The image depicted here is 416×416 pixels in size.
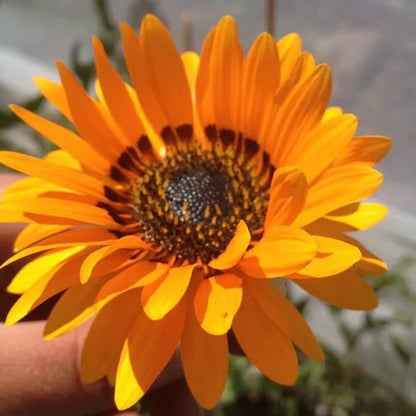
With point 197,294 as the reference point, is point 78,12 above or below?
above

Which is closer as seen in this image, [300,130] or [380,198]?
[300,130]

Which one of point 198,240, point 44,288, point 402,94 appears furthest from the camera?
point 402,94

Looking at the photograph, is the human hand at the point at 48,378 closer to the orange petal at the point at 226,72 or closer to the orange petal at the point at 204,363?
the orange petal at the point at 204,363

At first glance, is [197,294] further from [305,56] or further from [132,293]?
[305,56]

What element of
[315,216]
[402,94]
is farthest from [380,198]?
[315,216]

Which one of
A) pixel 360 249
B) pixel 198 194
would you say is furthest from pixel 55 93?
pixel 360 249

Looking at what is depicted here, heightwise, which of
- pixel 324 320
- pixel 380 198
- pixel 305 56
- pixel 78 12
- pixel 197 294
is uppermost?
pixel 78 12

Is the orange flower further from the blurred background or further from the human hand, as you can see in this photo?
the blurred background
